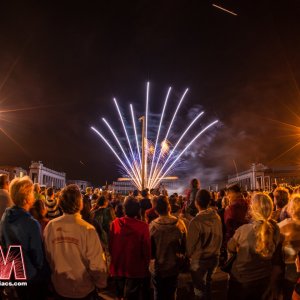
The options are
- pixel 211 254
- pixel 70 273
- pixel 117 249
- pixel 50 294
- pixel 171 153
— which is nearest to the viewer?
pixel 70 273

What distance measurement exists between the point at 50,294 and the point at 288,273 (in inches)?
144

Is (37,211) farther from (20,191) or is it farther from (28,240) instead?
(28,240)

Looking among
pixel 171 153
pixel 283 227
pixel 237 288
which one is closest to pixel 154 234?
pixel 237 288

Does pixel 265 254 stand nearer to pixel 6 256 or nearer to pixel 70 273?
pixel 70 273

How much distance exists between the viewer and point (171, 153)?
1006 inches

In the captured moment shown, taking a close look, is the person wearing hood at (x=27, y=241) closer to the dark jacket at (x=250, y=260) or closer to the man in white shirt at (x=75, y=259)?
the man in white shirt at (x=75, y=259)

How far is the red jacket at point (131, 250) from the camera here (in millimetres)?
5000

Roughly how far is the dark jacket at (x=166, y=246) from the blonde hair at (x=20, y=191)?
214 cm


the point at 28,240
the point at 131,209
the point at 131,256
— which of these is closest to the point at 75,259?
the point at 28,240

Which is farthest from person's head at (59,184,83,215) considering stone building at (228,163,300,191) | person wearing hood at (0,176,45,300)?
stone building at (228,163,300,191)

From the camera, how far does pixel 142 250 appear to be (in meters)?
5.03

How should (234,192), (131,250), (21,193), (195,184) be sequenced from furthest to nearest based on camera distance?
1. (195,184)
2. (234,192)
3. (131,250)
4. (21,193)

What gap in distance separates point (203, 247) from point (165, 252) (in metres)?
0.63

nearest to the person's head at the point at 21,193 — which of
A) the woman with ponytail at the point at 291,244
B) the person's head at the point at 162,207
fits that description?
the person's head at the point at 162,207
